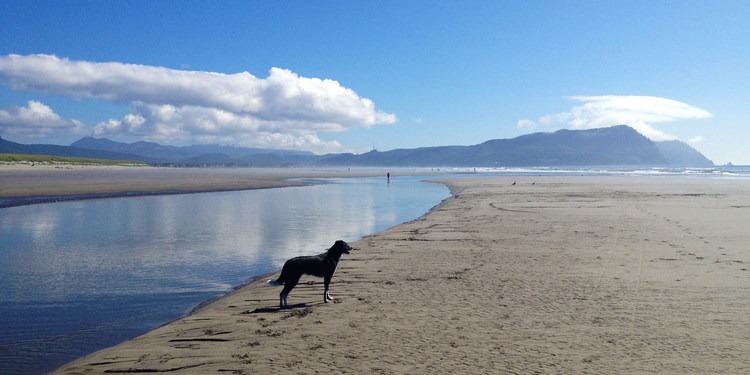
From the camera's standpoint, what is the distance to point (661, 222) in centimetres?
2097

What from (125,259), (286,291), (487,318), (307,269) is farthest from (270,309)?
(125,259)

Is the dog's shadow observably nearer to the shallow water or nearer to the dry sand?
the dry sand

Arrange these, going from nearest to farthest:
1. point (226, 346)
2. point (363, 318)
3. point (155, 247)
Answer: point (226, 346), point (363, 318), point (155, 247)

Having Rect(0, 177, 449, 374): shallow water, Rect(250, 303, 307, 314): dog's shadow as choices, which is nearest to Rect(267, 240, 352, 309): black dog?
Rect(250, 303, 307, 314): dog's shadow

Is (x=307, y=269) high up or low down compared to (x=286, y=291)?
up

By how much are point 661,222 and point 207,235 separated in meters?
18.8

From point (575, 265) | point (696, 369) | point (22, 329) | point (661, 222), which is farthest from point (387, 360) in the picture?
point (661, 222)

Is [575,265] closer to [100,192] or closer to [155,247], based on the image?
[155,247]

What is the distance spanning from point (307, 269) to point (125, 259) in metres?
8.46

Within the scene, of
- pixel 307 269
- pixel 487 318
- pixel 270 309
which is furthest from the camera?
pixel 307 269

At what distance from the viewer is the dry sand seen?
6.55 metres

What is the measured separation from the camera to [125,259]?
50.2 feet

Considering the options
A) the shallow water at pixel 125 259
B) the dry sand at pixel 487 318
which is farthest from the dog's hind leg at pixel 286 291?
the shallow water at pixel 125 259

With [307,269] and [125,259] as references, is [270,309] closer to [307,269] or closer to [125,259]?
[307,269]
